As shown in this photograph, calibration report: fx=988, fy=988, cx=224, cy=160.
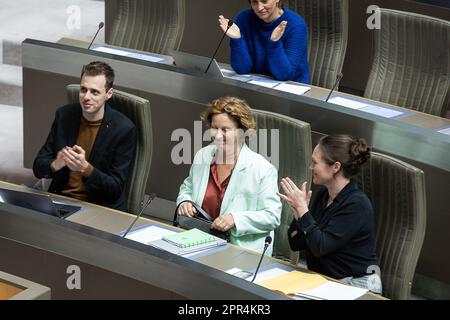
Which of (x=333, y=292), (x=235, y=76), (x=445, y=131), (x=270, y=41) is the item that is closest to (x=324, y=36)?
(x=270, y=41)

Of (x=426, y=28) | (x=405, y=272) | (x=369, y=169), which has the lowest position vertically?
(x=405, y=272)

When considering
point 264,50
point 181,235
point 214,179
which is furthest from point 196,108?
point 181,235

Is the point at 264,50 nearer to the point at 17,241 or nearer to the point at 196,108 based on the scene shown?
the point at 196,108

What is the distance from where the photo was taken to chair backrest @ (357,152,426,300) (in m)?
3.68

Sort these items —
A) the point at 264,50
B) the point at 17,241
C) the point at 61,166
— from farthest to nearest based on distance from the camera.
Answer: the point at 264,50
the point at 61,166
the point at 17,241

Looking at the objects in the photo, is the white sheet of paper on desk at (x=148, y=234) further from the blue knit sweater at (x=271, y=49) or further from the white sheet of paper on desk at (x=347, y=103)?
the blue knit sweater at (x=271, y=49)

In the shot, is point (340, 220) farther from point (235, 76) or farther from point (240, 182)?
point (235, 76)

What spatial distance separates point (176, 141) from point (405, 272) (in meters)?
1.76

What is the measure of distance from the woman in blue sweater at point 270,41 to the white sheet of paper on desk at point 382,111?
0.58m

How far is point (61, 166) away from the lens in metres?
4.25

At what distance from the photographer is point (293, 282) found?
11.1 ft

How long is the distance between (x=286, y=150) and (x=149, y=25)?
2.22 metres

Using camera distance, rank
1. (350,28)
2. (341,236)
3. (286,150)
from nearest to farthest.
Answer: (341,236)
(286,150)
(350,28)

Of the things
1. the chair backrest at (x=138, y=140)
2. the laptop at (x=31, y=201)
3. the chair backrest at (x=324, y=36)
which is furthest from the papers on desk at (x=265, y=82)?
the laptop at (x=31, y=201)
